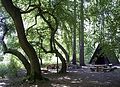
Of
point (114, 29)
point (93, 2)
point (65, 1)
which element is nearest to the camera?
point (114, 29)

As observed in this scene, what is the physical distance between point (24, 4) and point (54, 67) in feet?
36.3

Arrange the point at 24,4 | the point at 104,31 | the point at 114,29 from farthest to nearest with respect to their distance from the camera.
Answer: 1. the point at 24,4
2. the point at 104,31
3. the point at 114,29

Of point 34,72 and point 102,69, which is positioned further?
point 102,69

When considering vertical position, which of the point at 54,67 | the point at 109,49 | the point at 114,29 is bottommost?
the point at 54,67

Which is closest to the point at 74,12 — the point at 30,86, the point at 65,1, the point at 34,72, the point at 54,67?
the point at 65,1

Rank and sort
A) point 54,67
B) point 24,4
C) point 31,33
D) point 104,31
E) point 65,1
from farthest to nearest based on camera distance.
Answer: point 54,67
point 31,33
point 24,4
point 65,1
point 104,31

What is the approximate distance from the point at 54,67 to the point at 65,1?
12.0m

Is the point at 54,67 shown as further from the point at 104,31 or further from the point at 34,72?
the point at 104,31

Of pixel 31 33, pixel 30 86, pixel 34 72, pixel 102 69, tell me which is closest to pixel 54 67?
pixel 102 69

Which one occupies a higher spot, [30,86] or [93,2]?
[93,2]

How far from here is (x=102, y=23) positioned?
48.6ft

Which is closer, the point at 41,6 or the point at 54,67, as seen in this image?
the point at 41,6

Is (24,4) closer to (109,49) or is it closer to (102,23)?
(102,23)

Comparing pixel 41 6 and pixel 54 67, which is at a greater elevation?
pixel 41 6
